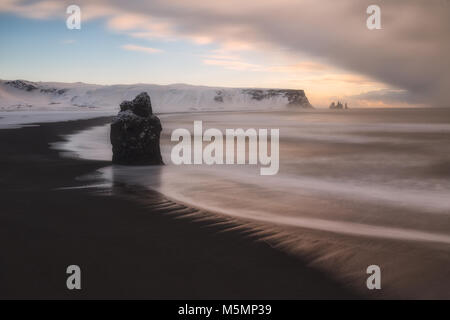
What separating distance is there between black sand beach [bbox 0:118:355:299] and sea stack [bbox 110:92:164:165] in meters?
4.99

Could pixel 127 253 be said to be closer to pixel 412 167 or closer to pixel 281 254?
pixel 281 254

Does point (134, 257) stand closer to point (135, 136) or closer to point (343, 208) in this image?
point (343, 208)

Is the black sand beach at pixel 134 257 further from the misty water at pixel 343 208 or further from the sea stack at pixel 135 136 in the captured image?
the sea stack at pixel 135 136

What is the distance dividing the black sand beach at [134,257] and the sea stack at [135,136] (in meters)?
4.99

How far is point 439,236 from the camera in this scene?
6191 millimetres

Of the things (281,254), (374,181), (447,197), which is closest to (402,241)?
(281,254)

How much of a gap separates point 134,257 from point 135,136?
8.36 m

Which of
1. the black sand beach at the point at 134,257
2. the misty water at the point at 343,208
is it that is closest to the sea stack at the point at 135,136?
the misty water at the point at 343,208

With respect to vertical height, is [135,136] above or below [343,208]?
above

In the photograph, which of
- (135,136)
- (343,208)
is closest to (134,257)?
(343,208)

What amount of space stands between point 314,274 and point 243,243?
1.30m

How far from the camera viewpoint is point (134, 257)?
4.95 metres

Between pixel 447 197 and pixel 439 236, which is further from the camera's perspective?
pixel 447 197
